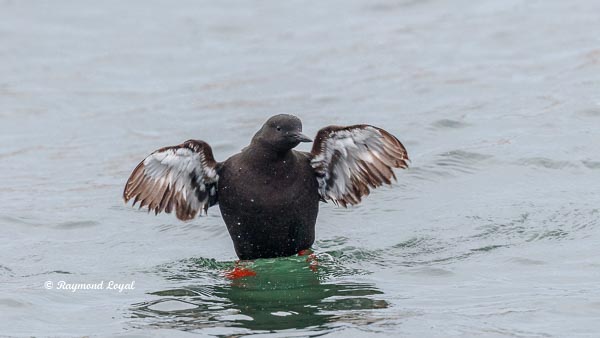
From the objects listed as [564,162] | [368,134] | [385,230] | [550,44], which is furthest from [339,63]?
[368,134]

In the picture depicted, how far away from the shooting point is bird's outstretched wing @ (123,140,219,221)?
10.3 meters

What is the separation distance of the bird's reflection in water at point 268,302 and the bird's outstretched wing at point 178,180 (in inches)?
34.8

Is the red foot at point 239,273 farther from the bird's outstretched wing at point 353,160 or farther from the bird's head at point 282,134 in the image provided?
the bird's head at point 282,134

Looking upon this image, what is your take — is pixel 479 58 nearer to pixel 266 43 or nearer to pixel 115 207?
pixel 266 43

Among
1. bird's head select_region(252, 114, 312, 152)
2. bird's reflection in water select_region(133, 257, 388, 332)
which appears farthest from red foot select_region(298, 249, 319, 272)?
bird's head select_region(252, 114, 312, 152)

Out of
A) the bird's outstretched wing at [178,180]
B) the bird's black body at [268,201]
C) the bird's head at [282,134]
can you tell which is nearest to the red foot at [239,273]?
the bird's black body at [268,201]

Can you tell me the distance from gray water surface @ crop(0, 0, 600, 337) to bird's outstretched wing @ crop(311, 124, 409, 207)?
71 centimetres

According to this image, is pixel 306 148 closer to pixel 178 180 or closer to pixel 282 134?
pixel 178 180

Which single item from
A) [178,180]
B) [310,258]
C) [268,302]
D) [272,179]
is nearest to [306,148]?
[310,258]

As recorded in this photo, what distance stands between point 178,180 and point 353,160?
1.67 m

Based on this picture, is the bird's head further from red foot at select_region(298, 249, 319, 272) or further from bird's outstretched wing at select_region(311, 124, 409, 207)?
red foot at select_region(298, 249, 319, 272)

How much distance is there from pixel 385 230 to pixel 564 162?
287 cm

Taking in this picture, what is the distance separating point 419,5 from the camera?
22.3 metres

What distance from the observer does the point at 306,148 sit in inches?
583
